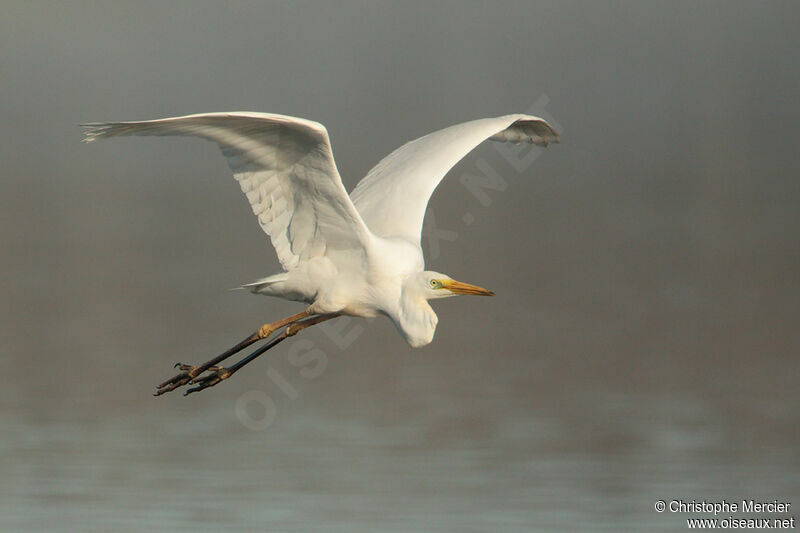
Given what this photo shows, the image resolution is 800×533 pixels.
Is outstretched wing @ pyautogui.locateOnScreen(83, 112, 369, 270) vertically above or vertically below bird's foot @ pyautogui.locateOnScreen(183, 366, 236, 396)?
above

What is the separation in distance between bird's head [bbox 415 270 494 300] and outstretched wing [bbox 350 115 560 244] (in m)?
0.45

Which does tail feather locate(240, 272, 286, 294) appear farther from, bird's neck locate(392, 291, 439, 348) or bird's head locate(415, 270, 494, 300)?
bird's head locate(415, 270, 494, 300)

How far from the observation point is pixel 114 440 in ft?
39.5

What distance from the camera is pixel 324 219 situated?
888 centimetres

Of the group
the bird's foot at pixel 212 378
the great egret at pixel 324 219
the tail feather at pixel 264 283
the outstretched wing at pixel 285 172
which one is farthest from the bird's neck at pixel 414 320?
the bird's foot at pixel 212 378

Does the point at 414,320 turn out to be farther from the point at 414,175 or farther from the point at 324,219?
the point at 414,175

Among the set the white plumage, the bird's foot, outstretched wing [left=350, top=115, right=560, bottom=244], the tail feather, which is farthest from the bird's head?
the bird's foot

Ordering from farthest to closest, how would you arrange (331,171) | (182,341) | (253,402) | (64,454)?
(182,341) < (253,402) < (64,454) < (331,171)

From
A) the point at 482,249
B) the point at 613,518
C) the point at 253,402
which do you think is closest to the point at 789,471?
the point at 613,518

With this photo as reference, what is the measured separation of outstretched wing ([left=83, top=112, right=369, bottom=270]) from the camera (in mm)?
8109

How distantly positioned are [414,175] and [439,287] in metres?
1.11

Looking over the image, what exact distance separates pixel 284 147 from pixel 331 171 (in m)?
0.37

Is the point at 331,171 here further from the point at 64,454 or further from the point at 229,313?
the point at 229,313

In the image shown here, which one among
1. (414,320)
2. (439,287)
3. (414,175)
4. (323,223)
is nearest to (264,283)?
(323,223)
